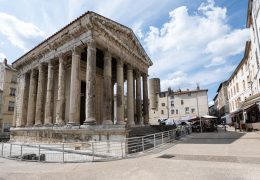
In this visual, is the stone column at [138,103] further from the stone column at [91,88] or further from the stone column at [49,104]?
the stone column at [49,104]

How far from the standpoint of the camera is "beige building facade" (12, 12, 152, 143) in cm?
1227

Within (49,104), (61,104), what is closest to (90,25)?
(61,104)

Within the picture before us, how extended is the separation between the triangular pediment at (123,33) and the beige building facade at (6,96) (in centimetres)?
2245

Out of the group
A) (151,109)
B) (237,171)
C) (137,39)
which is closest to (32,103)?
(137,39)

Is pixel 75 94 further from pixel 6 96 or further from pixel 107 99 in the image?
pixel 6 96

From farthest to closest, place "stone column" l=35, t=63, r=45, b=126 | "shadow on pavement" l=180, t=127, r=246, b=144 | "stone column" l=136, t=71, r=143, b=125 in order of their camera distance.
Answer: "stone column" l=136, t=71, r=143, b=125 < "stone column" l=35, t=63, r=45, b=126 < "shadow on pavement" l=180, t=127, r=246, b=144

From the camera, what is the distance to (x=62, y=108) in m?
13.5

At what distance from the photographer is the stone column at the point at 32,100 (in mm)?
16906

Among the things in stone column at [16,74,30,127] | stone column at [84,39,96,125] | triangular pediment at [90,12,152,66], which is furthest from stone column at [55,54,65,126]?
stone column at [16,74,30,127]

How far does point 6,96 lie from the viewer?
28.2 metres

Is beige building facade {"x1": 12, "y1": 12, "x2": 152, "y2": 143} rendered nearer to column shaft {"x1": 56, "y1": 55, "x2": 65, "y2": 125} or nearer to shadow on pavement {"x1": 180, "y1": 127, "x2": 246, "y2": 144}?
column shaft {"x1": 56, "y1": 55, "x2": 65, "y2": 125}

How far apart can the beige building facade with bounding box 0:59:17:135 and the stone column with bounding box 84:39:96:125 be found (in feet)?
74.3

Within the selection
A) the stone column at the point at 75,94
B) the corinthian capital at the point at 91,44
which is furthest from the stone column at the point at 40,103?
the corinthian capital at the point at 91,44

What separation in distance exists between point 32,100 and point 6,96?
48.1 ft
